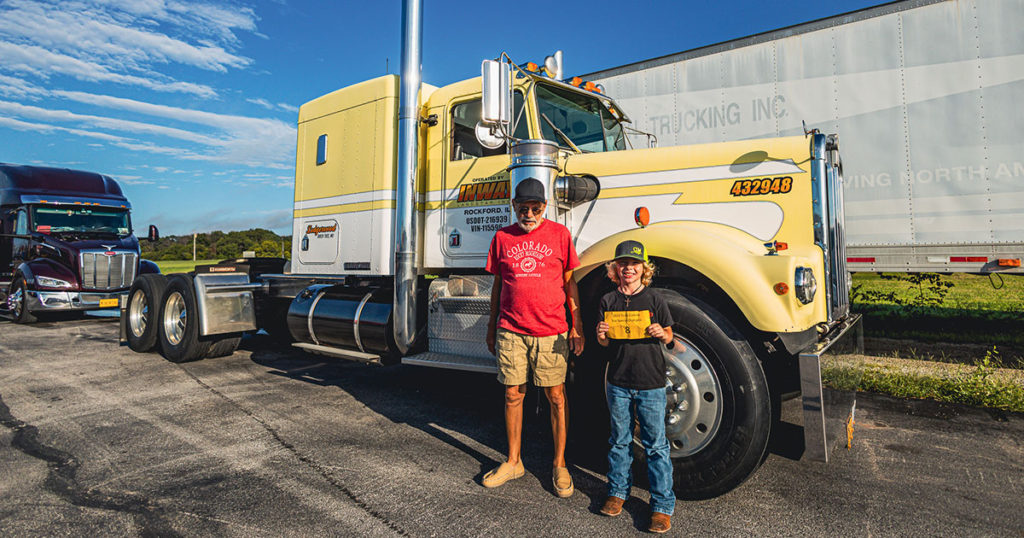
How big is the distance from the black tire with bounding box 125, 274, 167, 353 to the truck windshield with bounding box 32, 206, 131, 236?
636 cm

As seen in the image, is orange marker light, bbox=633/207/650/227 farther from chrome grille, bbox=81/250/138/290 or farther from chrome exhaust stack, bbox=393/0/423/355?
chrome grille, bbox=81/250/138/290

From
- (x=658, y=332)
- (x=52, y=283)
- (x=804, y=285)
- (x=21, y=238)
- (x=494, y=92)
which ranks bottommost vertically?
(x=658, y=332)

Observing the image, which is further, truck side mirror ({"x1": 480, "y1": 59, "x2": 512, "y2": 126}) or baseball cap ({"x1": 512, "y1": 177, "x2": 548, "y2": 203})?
truck side mirror ({"x1": 480, "y1": 59, "x2": 512, "y2": 126})

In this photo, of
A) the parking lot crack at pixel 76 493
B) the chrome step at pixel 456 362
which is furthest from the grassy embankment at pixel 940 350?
the parking lot crack at pixel 76 493

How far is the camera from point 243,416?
4930 millimetres

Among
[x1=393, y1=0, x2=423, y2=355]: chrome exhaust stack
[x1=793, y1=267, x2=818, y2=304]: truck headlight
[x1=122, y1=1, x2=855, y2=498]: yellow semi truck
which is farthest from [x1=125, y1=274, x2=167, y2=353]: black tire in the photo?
[x1=793, y1=267, x2=818, y2=304]: truck headlight

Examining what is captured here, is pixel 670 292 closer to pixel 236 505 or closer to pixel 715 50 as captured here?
pixel 236 505

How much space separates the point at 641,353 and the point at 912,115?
17.7 feet

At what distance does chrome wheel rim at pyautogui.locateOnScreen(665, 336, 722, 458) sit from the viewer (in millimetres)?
3123

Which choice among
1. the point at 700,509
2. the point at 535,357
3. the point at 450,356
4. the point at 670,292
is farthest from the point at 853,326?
the point at 450,356

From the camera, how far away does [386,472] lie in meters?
3.66

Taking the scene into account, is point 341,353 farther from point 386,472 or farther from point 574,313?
point 574,313

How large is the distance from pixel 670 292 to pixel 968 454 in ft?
8.39

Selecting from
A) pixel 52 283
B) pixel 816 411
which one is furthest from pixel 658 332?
pixel 52 283
